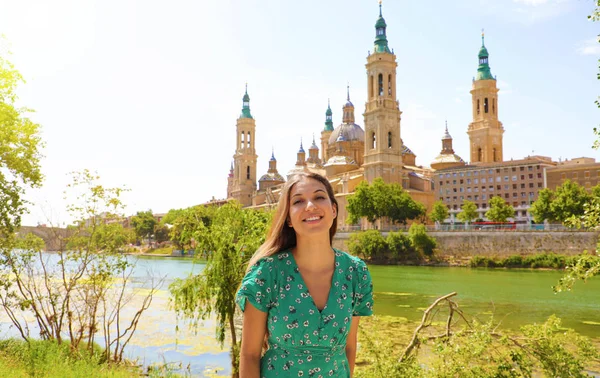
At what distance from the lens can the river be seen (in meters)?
12.7

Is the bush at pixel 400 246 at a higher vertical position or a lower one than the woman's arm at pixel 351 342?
lower

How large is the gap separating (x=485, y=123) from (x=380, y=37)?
23374 millimetres

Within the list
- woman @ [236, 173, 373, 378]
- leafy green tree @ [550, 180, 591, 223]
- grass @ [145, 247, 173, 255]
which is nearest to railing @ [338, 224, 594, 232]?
leafy green tree @ [550, 180, 591, 223]

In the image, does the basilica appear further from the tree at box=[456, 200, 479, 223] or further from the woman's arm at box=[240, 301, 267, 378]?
the woman's arm at box=[240, 301, 267, 378]

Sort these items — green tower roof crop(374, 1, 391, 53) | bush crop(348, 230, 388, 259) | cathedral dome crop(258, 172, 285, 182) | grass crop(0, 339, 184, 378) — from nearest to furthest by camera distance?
grass crop(0, 339, 184, 378) < bush crop(348, 230, 388, 259) < green tower roof crop(374, 1, 391, 53) < cathedral dome crop(258, 172, 285, 182)

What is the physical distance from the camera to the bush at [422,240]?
161 feet

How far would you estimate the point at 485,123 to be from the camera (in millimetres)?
81688

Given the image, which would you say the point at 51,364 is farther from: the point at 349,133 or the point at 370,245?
the point at 349,133

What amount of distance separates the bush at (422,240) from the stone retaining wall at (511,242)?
5.78ft

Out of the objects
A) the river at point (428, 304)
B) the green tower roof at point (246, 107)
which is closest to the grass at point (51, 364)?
the river at point (428, 304)

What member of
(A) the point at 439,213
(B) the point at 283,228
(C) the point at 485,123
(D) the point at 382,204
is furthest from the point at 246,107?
(B) the point at 283,228

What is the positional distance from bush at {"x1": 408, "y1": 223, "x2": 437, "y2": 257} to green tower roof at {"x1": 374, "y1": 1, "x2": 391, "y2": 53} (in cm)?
3404

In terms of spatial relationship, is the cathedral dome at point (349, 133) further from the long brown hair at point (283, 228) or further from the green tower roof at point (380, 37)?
the long brown hair at point (283, 228)

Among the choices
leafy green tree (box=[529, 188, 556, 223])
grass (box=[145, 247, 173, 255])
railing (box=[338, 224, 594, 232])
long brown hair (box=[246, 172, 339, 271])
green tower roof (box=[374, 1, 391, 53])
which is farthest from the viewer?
grass (box=[145, 247, 173, 255])
